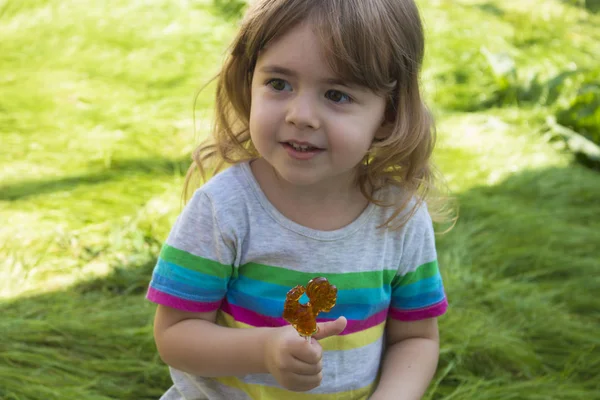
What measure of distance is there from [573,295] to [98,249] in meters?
1.60

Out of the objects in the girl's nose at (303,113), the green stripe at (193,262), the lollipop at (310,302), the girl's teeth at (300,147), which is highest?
the girl's nose at (303,113)

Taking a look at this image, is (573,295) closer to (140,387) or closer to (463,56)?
(140,387)

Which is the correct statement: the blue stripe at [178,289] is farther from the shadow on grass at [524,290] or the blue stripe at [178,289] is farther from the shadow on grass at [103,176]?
the shadow on grass at [103,176]

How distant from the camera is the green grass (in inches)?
78.9

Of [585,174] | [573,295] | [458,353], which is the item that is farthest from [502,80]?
[458,353]

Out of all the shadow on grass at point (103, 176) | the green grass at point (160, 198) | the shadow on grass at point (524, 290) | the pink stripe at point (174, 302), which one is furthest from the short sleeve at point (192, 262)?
the shadow on grass at point (103, 176)

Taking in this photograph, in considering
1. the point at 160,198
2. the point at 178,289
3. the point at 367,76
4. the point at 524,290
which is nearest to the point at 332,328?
the point at 178,289

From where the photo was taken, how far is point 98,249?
2398 mm

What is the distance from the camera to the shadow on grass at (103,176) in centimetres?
270

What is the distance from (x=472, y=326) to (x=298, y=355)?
1122 millimetres

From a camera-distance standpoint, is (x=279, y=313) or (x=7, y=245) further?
(x=7, y=245)

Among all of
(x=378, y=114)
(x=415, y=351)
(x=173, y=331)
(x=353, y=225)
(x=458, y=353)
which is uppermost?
(x=378, y=114)

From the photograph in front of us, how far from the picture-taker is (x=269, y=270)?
1419 millimetres

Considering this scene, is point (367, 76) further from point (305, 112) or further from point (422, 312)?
point (422, 312)
